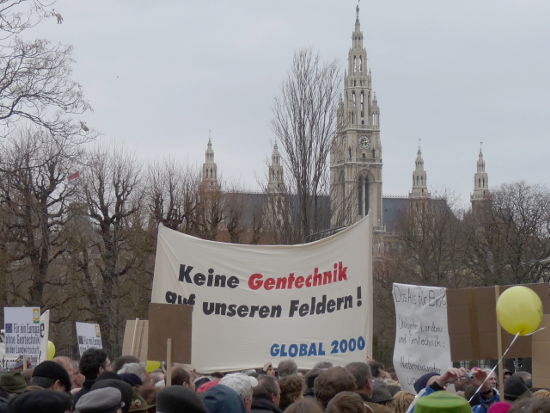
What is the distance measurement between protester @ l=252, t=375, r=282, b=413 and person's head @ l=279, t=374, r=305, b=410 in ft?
1.59

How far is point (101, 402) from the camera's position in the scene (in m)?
6.59

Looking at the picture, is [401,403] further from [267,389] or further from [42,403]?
[42,403]

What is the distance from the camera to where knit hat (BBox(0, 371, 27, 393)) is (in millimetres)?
10117

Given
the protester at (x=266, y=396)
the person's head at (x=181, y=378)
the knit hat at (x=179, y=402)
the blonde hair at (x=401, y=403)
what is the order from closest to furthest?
1. the knit hat at (x=179, y=402)
2. the protester at (x=266, y=396)
3. the blonde hair at (x=401, y=403)
4. the person's head at (x=181, y=378)

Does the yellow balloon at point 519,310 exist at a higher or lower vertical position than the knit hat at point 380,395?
higher

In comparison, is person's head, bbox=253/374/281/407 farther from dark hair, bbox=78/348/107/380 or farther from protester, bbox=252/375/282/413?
dark hair, bbox=78/348/107/380

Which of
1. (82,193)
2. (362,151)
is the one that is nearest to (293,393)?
(82,193)

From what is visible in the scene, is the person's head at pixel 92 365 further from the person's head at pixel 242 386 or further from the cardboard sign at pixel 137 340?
the cardboard sign at pixel 137 340

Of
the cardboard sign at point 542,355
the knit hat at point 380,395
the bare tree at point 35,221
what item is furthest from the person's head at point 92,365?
the bare tree at point 35,221

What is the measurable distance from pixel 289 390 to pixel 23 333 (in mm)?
8014

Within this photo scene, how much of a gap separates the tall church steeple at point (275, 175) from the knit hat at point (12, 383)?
32.2 m

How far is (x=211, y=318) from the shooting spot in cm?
1443

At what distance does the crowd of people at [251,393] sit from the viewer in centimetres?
642

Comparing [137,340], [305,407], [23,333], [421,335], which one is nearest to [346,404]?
[305,407]
